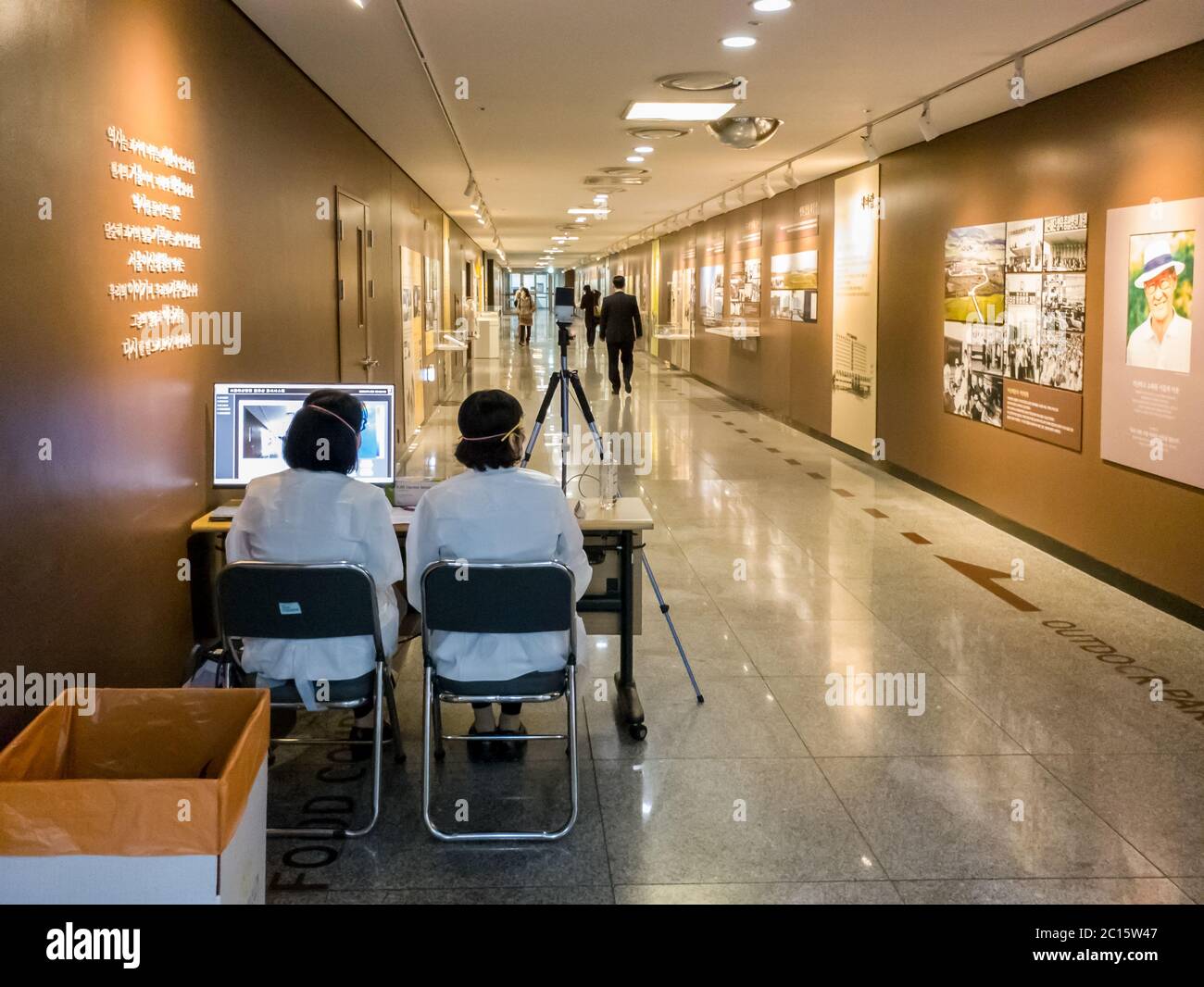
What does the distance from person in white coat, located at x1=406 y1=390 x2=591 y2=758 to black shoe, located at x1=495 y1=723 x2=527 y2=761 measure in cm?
59

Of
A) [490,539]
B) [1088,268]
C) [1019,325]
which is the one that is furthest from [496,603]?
[1019,325]

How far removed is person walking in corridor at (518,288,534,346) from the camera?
92.1 feet

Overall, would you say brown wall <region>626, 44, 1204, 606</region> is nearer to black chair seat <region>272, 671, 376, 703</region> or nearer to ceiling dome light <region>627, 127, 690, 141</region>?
ceiling dome light <region>627, 127, 690, 141</region>

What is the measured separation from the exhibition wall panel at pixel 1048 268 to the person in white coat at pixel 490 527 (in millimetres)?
3676

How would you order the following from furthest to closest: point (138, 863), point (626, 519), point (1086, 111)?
point (1086, 111)
point (626, 519)
point (138, 863)

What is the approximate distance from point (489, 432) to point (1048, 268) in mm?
4942

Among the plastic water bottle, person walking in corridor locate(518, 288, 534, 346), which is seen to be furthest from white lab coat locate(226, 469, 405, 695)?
person walking in corridor locate(518, 288, 534, 346)

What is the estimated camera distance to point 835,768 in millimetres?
4035
